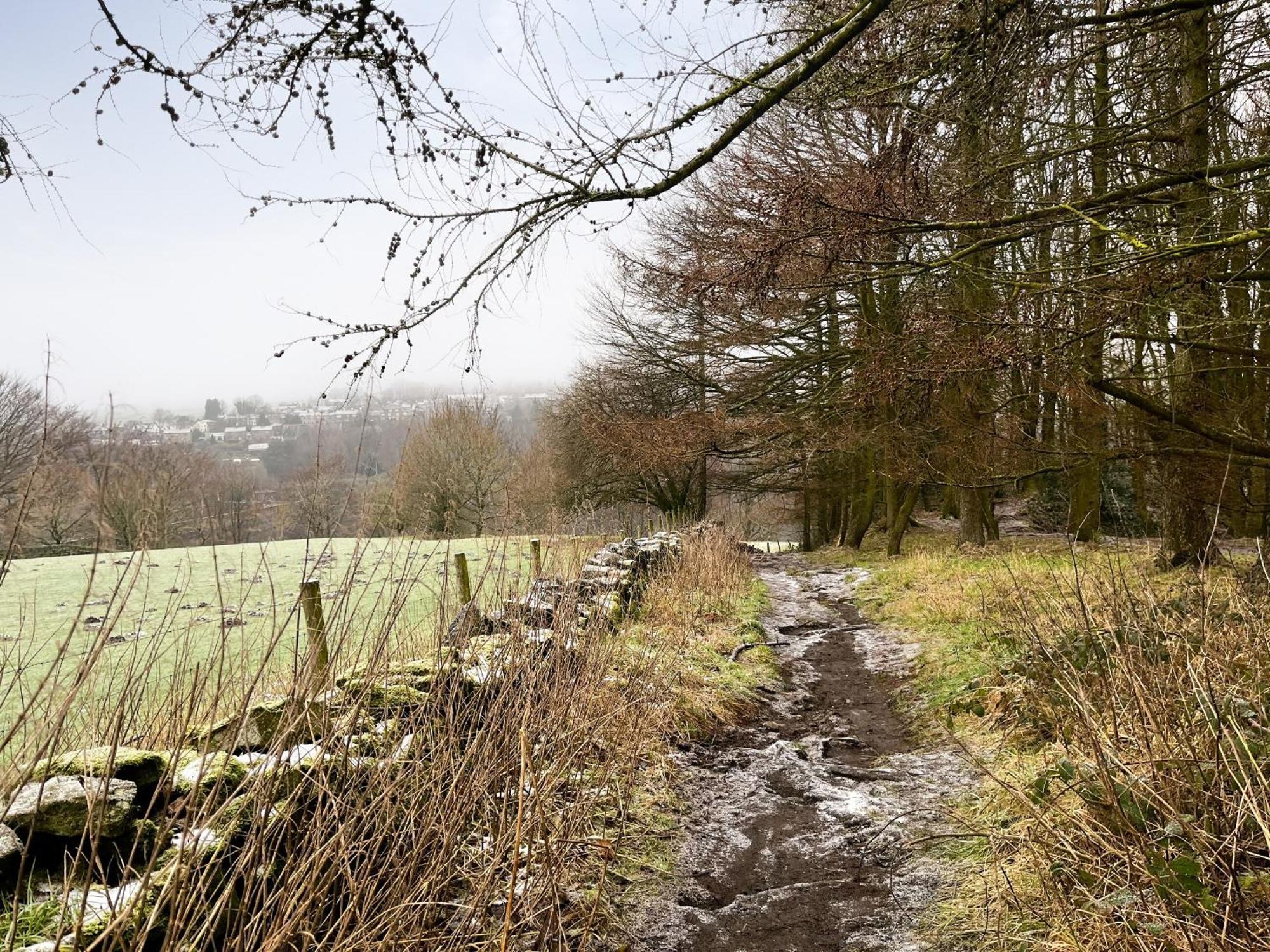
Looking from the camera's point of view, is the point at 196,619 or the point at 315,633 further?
the point at 196,619

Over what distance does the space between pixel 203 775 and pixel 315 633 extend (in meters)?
1.53

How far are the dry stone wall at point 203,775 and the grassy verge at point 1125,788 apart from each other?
2.06 m

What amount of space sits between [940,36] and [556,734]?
3.67m

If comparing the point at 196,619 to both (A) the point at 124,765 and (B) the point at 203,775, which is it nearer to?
(A) the point at 124,765

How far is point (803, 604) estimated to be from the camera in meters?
10.6

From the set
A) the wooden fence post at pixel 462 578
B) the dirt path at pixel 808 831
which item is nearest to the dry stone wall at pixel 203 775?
the wooden fence post at pixel 462 578

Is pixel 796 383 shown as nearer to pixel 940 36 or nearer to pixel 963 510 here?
pixel 963 510

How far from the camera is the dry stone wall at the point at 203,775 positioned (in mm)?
1560

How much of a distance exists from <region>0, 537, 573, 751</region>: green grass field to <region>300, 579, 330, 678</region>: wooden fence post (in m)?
0.06

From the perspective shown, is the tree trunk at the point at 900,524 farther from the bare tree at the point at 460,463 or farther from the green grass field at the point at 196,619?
the bare tree at the point at 460,463

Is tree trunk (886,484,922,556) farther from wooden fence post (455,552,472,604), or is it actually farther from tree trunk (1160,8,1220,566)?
wooden fence post (455,552,472,604)

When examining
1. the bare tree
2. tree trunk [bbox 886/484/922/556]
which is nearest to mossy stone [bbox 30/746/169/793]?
tree trunk [bbox 886/484/922/556]

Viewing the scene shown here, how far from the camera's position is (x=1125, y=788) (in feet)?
7.61

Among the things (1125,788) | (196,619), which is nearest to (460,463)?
(196,619)
